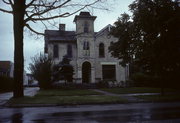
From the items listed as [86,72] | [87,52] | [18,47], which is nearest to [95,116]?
[18,47]

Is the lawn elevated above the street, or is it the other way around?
the street

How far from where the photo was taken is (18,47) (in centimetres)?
1636

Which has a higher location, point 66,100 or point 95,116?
point 95,116

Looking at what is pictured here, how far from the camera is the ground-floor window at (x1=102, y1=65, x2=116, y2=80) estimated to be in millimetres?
36938

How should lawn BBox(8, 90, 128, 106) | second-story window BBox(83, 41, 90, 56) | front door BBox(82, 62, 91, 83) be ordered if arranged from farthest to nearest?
front door BBox(82, 62, 91, 83), second-story window BBox(83, 41, 90, 56), lawn BBox(8, 90, 128, 106)

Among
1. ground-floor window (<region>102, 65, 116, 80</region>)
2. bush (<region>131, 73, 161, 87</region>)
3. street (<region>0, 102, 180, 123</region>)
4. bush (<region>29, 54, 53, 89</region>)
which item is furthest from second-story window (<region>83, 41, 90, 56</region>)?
street (<region>0, 102, 180, 123</region>)

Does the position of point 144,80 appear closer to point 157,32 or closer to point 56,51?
→ point 56,51

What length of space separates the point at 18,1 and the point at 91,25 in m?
20.8

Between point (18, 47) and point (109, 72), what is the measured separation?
23.0m

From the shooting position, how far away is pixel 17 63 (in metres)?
16.3

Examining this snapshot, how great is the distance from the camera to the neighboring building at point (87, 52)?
35.6 meters

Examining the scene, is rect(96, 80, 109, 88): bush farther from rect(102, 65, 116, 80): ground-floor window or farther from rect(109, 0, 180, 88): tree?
rect(109, 0, 180, 88): tree

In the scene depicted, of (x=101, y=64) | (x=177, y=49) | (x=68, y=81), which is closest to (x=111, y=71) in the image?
(x=101, y=64)

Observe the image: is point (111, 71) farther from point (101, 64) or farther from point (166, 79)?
point (166, 79)
